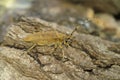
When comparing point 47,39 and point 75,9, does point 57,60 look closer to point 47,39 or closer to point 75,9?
point 47,39

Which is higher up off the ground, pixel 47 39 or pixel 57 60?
pixel 47 39

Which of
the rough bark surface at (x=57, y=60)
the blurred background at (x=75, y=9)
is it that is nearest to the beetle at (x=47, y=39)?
the rough bark surface at (x=57, y=60)

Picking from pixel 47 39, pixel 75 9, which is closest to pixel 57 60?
pixel 47 39

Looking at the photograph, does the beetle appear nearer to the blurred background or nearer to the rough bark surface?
the rough bark surface

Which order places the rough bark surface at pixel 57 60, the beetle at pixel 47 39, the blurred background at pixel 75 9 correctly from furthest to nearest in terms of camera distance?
the blurred background at pixel 75 9, the beetle at pixel 47 39, the rough bark surface at pixel 57 60

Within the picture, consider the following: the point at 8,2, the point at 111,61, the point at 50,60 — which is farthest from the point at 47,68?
the point at 8,2

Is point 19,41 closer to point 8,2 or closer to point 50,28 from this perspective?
point 50,28

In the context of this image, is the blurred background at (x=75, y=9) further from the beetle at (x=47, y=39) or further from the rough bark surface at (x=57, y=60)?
the beetle at (x=47, y=39)

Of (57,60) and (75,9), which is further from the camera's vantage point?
(75,9)

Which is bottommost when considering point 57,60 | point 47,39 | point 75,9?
point 57,60
